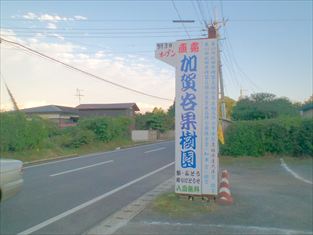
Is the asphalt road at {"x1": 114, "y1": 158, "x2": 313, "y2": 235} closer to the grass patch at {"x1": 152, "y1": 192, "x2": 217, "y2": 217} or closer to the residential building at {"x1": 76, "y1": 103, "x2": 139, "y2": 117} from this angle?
the grass patch at {"x1": 152, "y1": 192, "x2": 217, "y2": 217}

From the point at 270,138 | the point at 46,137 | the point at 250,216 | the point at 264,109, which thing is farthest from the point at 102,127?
the point at 250,216

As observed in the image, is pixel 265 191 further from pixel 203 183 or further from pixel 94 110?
pixel 94 110

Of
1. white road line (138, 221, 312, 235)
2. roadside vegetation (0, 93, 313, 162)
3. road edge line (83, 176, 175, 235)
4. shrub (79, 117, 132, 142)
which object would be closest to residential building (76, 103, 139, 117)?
shrub (79, 117, 132, 142)

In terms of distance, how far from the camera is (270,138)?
61.4 ft

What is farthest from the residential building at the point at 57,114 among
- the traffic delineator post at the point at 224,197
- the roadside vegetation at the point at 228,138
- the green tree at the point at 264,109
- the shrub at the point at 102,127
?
the traffic delineator post at the point at 224,197

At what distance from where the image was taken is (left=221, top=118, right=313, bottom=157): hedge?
1816 cm

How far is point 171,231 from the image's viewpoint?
5.89 m

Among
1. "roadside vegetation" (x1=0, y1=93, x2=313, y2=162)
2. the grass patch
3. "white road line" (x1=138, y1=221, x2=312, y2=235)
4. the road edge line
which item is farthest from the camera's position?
"roadside vegetation" (x1=0, y1=93, x2=313, y2=162)

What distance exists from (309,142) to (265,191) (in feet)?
32.6

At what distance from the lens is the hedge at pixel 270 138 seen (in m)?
18.2

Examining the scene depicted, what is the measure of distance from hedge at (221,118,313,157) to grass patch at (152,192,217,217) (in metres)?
11.3

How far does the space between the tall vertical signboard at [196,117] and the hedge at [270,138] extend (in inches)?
452

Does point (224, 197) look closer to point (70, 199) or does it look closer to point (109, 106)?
point (70, 199)

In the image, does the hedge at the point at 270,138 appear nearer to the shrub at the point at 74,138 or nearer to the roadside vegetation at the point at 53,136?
the roadside vegetation at the point at 53,136
